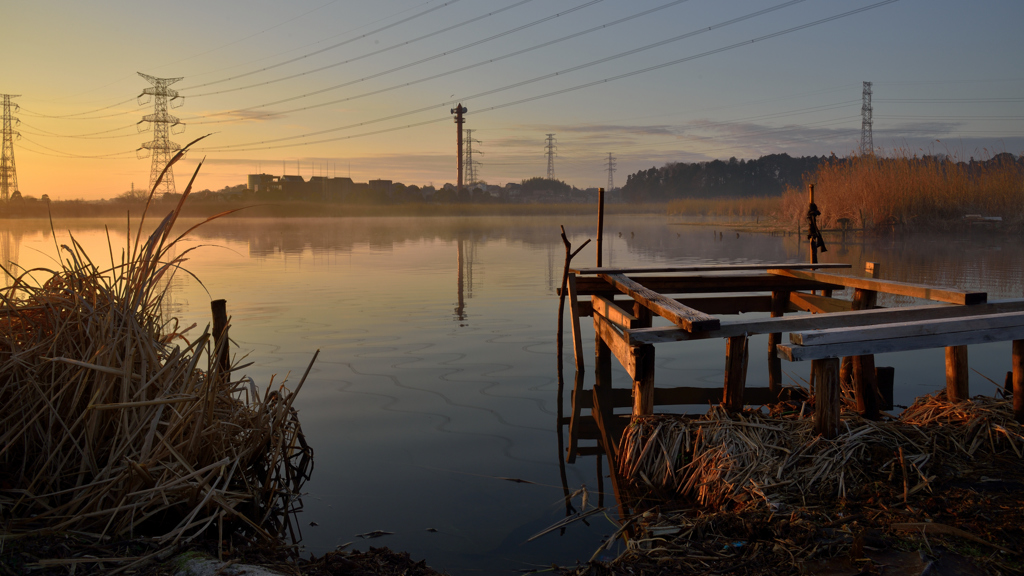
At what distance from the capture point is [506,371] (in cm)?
1026

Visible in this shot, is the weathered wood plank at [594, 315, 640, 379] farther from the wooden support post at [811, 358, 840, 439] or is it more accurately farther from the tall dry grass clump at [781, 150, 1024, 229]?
the tall dry grass clump at [781, 150, 1024, 229]

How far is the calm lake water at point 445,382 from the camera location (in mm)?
5398

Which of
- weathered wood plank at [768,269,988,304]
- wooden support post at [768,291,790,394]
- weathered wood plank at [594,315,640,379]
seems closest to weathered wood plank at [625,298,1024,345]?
weathered wood plank at [768,269,988,304]

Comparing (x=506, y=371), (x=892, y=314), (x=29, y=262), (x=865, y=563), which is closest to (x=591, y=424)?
(x=506, y=371)

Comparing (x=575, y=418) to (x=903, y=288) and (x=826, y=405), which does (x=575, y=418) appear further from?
(x=903, y=288)

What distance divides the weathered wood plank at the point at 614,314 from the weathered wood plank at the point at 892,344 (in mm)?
1773

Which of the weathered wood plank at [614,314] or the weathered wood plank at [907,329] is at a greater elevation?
the weathered wood plank at [907,329]

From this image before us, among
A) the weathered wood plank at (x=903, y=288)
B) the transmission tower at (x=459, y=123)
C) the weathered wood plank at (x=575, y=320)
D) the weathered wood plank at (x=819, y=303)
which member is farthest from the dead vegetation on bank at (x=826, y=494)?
the transmission tower at (x=459, y=123)

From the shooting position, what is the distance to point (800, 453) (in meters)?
5.00

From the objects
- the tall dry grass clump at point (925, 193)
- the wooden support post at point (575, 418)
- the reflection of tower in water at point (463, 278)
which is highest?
the tall dry grass clump at point (925, 193)

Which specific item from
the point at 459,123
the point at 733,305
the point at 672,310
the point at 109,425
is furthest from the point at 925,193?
the point at 459,123

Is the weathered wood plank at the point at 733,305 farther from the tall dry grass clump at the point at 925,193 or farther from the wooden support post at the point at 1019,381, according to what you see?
the tall dry grass clump at the point at 925,193

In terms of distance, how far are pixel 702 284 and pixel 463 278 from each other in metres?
12.1

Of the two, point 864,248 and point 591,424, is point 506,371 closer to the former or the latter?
point 591,424
